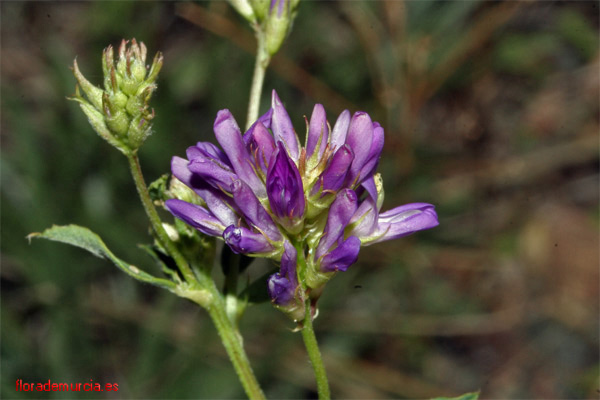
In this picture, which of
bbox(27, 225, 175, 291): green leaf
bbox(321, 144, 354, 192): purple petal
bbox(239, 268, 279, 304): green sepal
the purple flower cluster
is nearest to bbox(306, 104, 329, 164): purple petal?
the purple flower cluster

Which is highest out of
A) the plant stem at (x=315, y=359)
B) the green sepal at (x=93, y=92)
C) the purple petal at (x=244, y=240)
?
the green sepal at (x=93, y=92)

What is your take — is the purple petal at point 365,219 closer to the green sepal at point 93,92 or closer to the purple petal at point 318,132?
the purple petal at point 318,132

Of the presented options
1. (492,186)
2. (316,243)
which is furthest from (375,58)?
(316,243)

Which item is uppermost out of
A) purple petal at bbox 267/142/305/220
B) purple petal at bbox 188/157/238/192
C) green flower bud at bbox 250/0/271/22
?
green flower bud at bbox 250/0/271/22

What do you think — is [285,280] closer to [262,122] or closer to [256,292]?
[256,292]

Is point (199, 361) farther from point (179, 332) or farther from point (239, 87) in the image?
point (239, 87)

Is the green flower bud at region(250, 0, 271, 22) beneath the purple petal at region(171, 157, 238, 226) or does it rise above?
above

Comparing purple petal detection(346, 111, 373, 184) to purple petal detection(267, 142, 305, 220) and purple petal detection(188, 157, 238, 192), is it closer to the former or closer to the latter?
purple petal detection(267, 142, 305, 220)

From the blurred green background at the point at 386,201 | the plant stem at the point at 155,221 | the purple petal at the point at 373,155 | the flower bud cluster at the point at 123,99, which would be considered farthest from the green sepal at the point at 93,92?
the blurred green background at the point at 386,201
